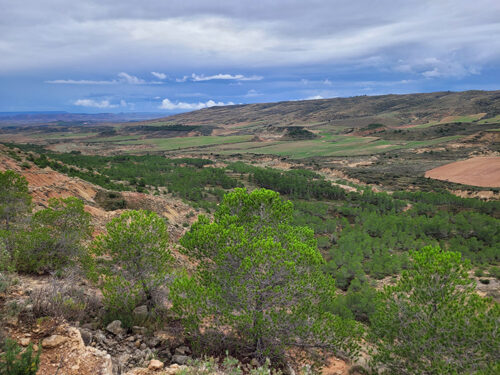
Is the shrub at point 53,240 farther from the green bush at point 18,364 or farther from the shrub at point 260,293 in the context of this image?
the green bush at point 18,364

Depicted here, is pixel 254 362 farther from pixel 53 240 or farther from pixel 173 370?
pixel 53 240

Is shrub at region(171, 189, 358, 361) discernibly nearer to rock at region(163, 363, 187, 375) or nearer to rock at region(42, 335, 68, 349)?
rock at region(163, 363, 187, 375)

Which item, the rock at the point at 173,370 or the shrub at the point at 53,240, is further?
the shrub at the point at 53,240

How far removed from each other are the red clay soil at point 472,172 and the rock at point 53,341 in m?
87.5

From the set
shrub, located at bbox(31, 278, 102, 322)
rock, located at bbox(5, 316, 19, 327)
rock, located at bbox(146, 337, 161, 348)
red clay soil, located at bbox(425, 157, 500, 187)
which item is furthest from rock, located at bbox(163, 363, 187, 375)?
red clay soil, located at bbox(425, 157, 500, 187)

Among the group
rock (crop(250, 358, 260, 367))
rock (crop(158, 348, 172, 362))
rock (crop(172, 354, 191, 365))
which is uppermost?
rock (crop(172, 354, 191, 365))

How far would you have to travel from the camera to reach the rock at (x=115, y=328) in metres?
10.1

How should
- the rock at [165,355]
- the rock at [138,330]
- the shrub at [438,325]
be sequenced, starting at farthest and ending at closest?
the rock at [138,330], the shrub at [438,325], the rock at [165,355]

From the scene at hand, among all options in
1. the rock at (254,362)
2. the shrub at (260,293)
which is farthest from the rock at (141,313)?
the rock at (254,362)

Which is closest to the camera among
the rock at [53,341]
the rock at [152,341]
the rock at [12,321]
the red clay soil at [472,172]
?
the rock at [53,341]

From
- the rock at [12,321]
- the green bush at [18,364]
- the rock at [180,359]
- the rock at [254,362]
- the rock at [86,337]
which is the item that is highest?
the green bush at [18,364]

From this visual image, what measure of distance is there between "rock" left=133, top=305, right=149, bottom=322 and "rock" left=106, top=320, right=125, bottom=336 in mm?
948

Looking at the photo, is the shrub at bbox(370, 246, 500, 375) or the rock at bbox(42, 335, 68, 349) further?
the shrub at bbox(370, 246, 500, 375)

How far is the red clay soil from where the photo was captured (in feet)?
241
